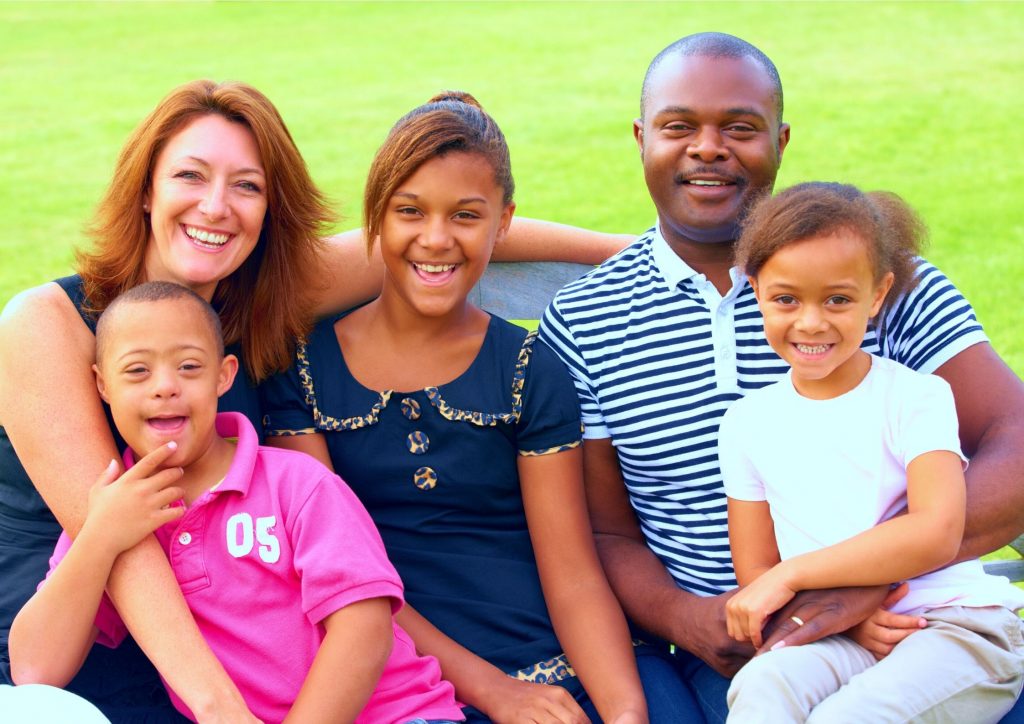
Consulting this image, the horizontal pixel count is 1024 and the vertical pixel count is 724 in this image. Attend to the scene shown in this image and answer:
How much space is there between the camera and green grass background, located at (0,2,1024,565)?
11.6m

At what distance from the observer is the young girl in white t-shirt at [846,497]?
2.60 metres

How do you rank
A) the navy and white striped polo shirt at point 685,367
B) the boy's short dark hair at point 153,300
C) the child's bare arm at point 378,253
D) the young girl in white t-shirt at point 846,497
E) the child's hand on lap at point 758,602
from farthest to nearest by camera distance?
the child's bare arm at point 378,253 → the navy and white striped polo shirt at point 685,367 → the boy's short dark hair at point 153,300 → the child's hand on lap at point 758,602 → the young girl in white t-shirt at point 846,497

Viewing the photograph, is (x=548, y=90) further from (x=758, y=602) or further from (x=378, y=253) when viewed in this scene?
(x=758, y=602)

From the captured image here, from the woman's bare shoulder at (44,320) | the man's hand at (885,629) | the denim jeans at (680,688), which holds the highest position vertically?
the woman's bare shoulder at (44,320)

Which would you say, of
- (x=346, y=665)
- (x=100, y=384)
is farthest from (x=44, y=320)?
(x=346, y=665)

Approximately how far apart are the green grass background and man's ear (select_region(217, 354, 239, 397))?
226 inches

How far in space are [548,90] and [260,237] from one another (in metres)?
13.7

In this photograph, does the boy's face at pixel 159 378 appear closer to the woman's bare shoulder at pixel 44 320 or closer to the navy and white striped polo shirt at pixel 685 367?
the woman's bare shoulder at pixel 44 320

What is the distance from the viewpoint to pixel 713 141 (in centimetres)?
327

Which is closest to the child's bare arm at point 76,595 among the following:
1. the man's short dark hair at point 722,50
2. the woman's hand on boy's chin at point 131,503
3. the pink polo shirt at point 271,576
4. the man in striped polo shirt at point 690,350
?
the woman's hand on boy's chin at point 131,503

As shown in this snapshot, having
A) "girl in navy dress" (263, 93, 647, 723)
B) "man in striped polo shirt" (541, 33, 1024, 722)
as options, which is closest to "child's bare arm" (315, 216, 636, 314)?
"girl in navy dress" (263, 93, 647, 723)

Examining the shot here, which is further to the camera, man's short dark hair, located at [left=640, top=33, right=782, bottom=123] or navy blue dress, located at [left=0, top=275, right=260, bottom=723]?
man's short dark hair, located at [left=640, top=33, right=782, bottom=123]

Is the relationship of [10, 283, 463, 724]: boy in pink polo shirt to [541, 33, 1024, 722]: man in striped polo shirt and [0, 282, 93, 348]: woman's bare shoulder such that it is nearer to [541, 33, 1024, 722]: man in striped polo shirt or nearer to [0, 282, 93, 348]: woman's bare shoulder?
[0, 282, 93, 348]: woman's bare shoulder

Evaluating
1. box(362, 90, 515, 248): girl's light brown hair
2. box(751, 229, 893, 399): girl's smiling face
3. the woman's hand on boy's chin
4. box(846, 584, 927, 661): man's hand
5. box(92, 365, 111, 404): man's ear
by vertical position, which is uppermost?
box(362, 90, 515, 248): girl's light brown hair
